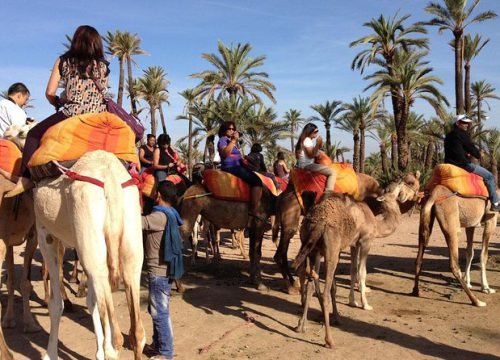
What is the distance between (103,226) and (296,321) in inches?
155

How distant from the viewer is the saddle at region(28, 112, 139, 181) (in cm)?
405

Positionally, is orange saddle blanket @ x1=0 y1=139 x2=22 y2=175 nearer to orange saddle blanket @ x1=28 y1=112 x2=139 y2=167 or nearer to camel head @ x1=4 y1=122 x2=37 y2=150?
camel head @ x1=4 y1=122 x2=37 y2=150

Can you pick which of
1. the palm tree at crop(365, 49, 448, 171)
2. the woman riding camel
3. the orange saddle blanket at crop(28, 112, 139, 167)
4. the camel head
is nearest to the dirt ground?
the camel head

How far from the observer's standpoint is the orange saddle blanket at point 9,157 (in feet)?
17.4

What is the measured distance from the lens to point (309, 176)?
7918 mm

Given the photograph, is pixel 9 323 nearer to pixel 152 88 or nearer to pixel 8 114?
pixel 8 114

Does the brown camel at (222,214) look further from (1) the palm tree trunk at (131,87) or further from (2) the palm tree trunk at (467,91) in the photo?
(1) the palm tree trunk at (131,87)

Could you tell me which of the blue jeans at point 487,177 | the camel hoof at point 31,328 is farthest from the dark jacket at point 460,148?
the camel hoof at point 31,328

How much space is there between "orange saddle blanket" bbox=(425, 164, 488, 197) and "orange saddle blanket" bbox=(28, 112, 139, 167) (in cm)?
590

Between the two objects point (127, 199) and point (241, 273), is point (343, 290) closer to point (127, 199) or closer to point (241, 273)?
point (241, 273)

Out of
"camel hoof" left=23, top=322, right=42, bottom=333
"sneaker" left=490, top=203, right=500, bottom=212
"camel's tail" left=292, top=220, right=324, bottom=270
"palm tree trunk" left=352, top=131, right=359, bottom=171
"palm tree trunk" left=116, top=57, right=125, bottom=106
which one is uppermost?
"palm tree trunk" left=116, top=57, right=125, bottom=106

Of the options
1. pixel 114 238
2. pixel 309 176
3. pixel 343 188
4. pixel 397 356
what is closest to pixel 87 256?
pixel 114 238

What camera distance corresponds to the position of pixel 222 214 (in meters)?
9.07

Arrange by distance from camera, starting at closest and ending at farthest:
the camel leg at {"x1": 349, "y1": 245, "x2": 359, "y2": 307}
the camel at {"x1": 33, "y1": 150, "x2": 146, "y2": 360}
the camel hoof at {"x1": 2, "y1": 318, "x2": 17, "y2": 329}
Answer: the camel at {"x1": 33, "y1": 150, "x2": 146, "y2": 360} < the camel hoof at {"x1": 2, "y1": 318, "x2": 17, "y2": 329} < the camel leg at {"x1": 349, "y1": 245, "x2": 359, "y2": 307}
